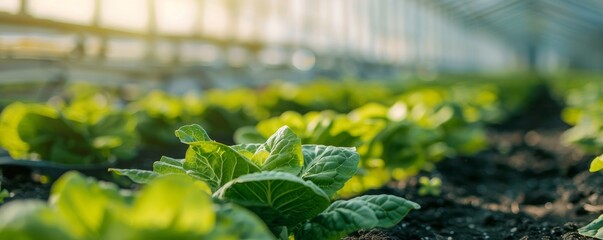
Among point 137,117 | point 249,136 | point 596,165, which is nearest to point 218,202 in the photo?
point 596,165

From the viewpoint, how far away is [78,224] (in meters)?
1.21

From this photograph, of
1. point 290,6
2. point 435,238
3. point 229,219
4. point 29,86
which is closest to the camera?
point 229,219

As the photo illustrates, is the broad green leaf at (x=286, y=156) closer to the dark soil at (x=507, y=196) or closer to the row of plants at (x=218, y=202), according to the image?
the row of plants at (x=218, y=202)

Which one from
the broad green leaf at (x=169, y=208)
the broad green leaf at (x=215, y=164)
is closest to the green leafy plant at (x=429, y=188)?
the broad green leaf at (x=215, y=164)

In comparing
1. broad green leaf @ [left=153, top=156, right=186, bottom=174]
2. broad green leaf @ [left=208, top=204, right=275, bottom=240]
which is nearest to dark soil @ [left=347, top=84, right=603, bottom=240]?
broad green leaf @ [left=153, top=156, right=186, bottom=174]

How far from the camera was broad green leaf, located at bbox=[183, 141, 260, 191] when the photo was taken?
1.80m

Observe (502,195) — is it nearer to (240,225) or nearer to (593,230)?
(593,230)

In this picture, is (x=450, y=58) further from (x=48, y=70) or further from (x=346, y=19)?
(x=48, y=70)

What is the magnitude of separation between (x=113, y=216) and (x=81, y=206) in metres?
0.07

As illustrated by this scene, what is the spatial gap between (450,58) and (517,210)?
3863cm

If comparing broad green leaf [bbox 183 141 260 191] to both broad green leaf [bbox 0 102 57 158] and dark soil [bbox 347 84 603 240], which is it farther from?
broad green leaf [bbox 0 102 57 158]

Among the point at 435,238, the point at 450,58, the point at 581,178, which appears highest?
the point at 435,238

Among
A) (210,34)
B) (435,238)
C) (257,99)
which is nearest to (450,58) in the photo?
(210,34)

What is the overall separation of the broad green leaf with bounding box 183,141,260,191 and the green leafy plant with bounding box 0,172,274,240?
0.55 m
